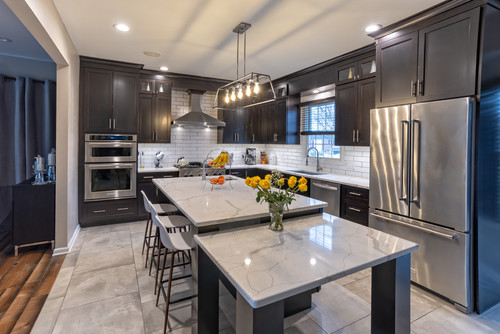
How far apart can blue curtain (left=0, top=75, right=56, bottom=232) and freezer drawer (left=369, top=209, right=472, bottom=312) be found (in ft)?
16.9

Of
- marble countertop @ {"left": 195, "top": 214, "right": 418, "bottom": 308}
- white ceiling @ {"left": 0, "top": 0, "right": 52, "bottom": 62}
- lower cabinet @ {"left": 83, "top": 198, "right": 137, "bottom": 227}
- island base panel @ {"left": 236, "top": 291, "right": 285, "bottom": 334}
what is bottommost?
lower cabinet @ {"left": 83, "top": 198, "right": 137, "bottom": 227}

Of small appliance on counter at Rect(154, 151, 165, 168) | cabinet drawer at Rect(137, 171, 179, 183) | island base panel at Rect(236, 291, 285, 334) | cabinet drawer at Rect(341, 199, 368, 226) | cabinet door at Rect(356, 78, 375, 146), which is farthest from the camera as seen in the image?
small appliance on counter at Rect(154, 151, 165, 168)

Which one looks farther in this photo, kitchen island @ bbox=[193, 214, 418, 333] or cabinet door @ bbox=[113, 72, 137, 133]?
cabinet door @ bbox=[113, 72, 137, 133]

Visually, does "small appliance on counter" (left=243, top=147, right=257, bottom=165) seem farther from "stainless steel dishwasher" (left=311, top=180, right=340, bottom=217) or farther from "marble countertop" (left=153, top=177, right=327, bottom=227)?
"marble countertop" (left=153, top=177, right=327, bottom=227)

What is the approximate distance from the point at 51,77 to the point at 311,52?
161 inches

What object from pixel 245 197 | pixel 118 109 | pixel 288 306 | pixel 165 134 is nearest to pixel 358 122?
pixel 245 197

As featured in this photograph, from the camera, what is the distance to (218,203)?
7.27ft

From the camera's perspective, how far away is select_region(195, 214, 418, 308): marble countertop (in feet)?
3.61

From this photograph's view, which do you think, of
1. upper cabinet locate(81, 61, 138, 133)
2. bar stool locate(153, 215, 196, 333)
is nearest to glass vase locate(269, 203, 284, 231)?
bar stool locate(153, 215, 196, 333)

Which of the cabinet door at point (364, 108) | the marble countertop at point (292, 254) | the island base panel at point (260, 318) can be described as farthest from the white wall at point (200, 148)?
the island base panel at point (260, 318)

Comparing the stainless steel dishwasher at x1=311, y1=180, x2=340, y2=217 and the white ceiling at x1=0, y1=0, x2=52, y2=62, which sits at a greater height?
the white ceiling at x1=0, y1=0, x2=52, y2=62

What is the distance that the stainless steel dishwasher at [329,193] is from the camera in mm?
3600

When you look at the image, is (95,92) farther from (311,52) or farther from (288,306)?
(288,306)

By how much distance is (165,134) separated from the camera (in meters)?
5.05
